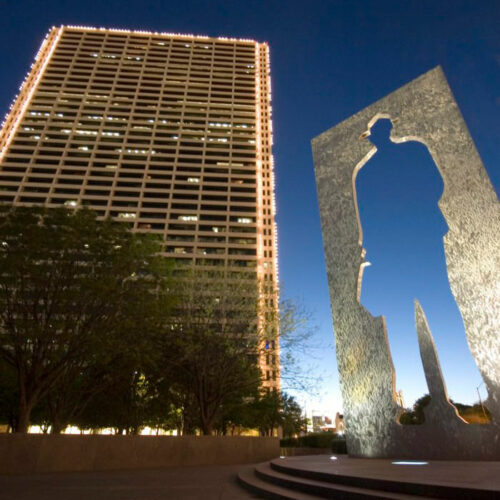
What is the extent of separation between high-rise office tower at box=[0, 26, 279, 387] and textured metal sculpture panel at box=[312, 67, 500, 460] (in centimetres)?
3953

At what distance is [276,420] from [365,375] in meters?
26.2

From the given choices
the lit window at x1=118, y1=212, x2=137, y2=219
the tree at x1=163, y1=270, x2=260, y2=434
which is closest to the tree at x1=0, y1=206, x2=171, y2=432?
the tree at x1=163, y1=270, x2=260, y2=434

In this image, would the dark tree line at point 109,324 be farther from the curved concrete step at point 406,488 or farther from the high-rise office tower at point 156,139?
the high-rise office tower at point 156,139

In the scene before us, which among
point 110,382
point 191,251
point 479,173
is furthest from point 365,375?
point 191,251

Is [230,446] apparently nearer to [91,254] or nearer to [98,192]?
[91,254]

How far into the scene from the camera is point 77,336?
38.9 feet

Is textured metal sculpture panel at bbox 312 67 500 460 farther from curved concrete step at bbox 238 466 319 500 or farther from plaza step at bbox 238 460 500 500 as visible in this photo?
curved concrete step at bbox 238 466 319 500

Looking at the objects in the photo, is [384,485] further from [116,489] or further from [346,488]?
[116,489]

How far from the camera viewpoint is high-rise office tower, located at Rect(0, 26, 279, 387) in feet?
194

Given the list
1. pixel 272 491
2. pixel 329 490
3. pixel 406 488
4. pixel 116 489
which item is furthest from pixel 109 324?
pixel 406 488

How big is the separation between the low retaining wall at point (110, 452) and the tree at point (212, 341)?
9.44ft

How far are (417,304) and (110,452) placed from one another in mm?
9451

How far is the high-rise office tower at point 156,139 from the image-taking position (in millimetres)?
59250

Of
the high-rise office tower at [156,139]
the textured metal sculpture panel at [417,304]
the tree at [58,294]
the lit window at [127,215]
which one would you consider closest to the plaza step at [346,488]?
the textured metal sculpture panel at [417,304]
